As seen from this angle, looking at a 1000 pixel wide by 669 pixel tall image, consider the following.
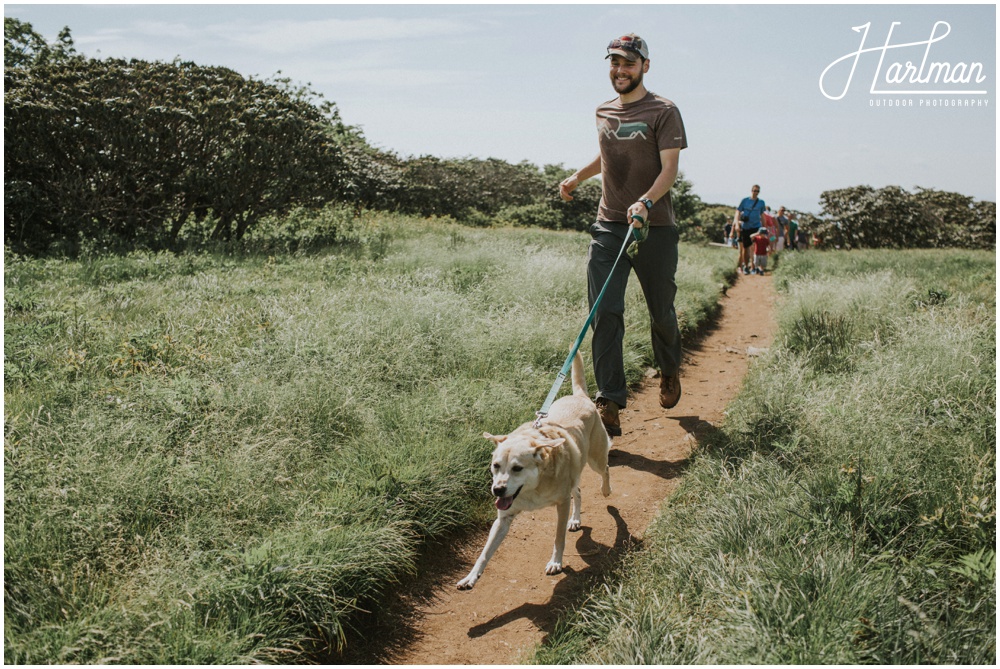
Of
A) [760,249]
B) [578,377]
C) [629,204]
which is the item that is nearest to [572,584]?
[578,377]

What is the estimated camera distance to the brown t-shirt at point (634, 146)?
4.76 m

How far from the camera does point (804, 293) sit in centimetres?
871

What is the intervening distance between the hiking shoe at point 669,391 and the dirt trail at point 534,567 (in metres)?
0.16

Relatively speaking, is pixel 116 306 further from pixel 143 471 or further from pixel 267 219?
pixel 267 219

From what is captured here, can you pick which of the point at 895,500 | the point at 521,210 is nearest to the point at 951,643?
the point at 895,500

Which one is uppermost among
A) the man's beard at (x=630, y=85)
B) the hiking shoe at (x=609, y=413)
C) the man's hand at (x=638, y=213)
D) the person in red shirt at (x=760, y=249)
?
the man's beard at (x=630, y=85)

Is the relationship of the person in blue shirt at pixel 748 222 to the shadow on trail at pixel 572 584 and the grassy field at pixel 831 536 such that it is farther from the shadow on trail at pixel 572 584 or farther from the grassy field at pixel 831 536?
the shadow on trail at pixel 572 584

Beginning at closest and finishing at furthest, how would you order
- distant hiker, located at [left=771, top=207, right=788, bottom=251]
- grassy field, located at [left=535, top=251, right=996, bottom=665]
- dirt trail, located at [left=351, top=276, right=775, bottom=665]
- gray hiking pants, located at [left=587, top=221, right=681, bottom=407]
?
grassy field, located at [left=535, top=251, right=996, bottom=665]
dirt trail, located at [left=351, top=276, right=775, bottom=665]
gray hiking pants, located at [left=587, top=221, right=681, bottom=407]
distant hiker, located at [left=771, top=207, right=788, bottom=251]

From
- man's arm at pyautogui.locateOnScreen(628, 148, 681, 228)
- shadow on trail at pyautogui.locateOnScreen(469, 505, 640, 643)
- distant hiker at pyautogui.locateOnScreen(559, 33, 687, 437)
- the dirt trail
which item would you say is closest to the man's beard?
distant hiker at pyautogui.locateOnScreen(559, 33, 687, 437)

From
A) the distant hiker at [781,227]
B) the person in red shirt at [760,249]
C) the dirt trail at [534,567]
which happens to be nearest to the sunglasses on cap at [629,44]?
the dirt trail at [534,567]

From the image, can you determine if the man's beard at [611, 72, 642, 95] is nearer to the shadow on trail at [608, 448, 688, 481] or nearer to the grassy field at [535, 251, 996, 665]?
the grassy field at [535, 251, 996, 665]

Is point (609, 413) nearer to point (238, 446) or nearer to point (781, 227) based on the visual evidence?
point (238, 446)

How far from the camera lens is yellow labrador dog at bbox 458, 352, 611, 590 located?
3424 millimetres

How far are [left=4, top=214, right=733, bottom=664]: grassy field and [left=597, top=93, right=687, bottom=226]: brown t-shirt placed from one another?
1.72 m
